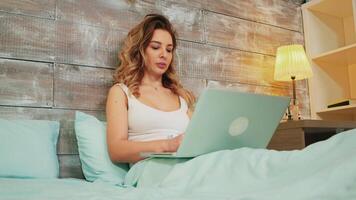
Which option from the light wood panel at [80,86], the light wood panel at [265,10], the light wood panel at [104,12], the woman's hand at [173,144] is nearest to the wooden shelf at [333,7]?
the light wood panel at [265,10]

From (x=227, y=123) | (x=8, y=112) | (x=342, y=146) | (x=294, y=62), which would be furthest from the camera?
(x=294, y=62)

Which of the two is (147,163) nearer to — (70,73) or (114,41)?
(70,73)

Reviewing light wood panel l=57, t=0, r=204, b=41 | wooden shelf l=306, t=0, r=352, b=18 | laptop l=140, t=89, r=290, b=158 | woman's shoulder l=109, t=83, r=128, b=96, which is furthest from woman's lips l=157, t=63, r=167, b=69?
wooden shelf l=306, t=0, r=352, b=18

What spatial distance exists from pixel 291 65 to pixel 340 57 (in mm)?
419

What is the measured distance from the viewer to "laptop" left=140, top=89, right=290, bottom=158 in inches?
39.4

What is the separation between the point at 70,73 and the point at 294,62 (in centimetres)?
127

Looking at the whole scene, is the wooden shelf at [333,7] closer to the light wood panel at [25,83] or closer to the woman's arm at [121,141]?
the woman's arm at [121,141]

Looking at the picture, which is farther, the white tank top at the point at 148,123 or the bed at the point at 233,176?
the white tank top at the point at 148,123

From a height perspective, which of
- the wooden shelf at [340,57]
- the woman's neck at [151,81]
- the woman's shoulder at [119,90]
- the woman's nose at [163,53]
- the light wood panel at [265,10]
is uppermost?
the light wood panel at [265,10]

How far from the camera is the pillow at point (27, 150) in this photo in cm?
130

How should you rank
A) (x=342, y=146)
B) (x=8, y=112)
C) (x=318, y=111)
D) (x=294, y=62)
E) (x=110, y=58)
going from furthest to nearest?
(x=318, y=111) < (x=294, y=62) < (x=110, y=58) < (x=8, y=112) < (x=342, y=146)

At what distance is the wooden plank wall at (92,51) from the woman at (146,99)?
5.7 inches

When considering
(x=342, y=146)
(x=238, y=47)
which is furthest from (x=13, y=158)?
(x=238, y=47)

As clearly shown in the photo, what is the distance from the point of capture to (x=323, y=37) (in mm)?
2574
